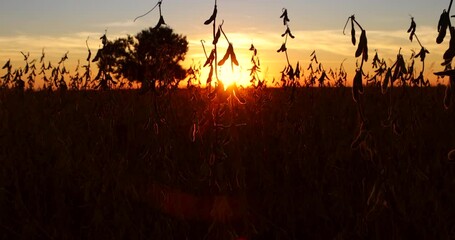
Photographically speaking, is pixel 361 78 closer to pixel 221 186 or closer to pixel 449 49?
pixel 449 49

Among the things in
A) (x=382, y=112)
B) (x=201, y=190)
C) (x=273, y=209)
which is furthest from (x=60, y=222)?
(x=382, y=112)

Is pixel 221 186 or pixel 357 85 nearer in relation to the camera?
pixel 357 85

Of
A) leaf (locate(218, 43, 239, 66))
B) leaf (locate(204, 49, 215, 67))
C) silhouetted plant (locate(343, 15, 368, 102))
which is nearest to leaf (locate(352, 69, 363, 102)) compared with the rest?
silhouetted plant (locate(343, 15, 368, 102))

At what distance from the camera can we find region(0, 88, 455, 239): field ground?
1.70 metres

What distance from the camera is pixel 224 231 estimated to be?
1422 mm

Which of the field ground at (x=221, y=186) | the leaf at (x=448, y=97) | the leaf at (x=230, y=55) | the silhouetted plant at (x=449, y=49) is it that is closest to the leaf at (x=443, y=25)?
the silhouetted plant at (x=449, y=49)

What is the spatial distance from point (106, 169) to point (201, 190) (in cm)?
61

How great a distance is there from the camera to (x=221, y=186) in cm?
144

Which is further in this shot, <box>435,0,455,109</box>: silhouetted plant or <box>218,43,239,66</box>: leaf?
<box>218,43,239,66</box>: leaf

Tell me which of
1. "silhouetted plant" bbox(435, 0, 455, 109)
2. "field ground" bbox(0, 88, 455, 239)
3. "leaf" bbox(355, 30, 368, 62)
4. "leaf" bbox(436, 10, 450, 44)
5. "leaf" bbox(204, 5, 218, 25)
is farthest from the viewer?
"field ground" bbox(0, 88, 455, 239)

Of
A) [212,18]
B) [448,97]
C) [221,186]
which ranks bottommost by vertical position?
[221,186]

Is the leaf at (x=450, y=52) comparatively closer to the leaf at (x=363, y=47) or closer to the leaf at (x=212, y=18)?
the leaf at (x=363, y=47)

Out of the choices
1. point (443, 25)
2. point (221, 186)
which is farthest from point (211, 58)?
point (443, 25)

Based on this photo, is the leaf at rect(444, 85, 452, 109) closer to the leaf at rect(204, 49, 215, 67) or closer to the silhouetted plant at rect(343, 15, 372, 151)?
the silhouetted plant at rect(343, 15, 372, 151)
